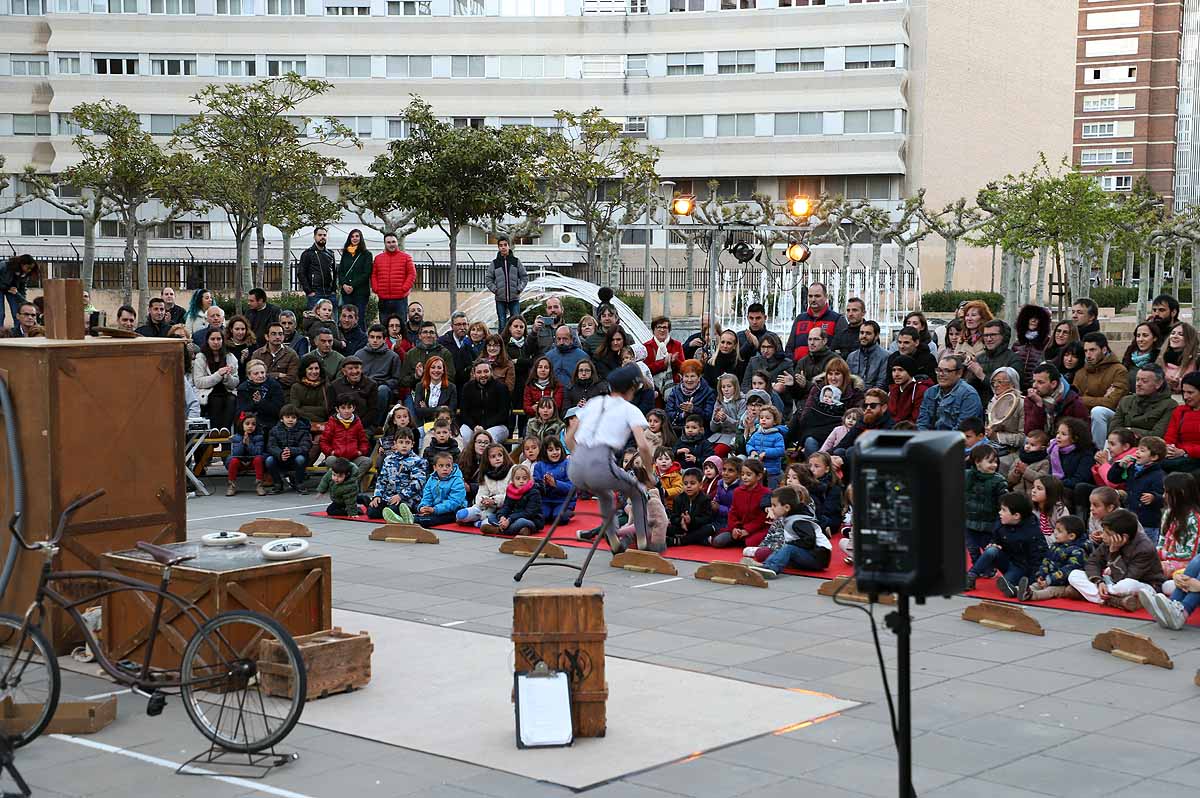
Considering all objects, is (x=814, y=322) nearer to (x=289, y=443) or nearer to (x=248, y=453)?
(x=289, y=443)

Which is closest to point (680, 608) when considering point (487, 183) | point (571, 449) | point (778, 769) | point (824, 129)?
point (571, 449)

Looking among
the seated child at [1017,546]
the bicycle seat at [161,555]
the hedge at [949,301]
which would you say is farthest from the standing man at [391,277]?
the hedge at [949,301]

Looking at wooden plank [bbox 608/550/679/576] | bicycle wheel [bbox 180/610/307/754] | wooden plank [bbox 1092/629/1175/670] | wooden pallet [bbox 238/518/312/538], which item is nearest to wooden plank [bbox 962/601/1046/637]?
wooden plank [bbox 1092/629/1175/670]

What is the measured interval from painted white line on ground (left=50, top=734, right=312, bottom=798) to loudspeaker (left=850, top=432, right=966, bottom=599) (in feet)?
10.7

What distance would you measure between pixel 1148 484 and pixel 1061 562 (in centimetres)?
141

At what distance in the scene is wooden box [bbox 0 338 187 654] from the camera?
9.71 metres

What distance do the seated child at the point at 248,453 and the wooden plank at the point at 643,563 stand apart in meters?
6.81

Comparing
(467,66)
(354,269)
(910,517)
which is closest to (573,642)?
(910,517)

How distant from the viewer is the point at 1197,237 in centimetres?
5031

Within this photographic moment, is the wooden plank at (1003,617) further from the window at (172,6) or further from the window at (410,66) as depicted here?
the window at (172,6)

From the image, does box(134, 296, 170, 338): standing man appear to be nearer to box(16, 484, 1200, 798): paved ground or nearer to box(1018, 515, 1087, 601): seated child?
box(16, 484, 1200, 798): paved ground

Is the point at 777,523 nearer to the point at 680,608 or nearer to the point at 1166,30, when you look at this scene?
the point at 680,608

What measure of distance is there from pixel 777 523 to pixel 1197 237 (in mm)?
41603

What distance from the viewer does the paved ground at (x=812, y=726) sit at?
296 inches
